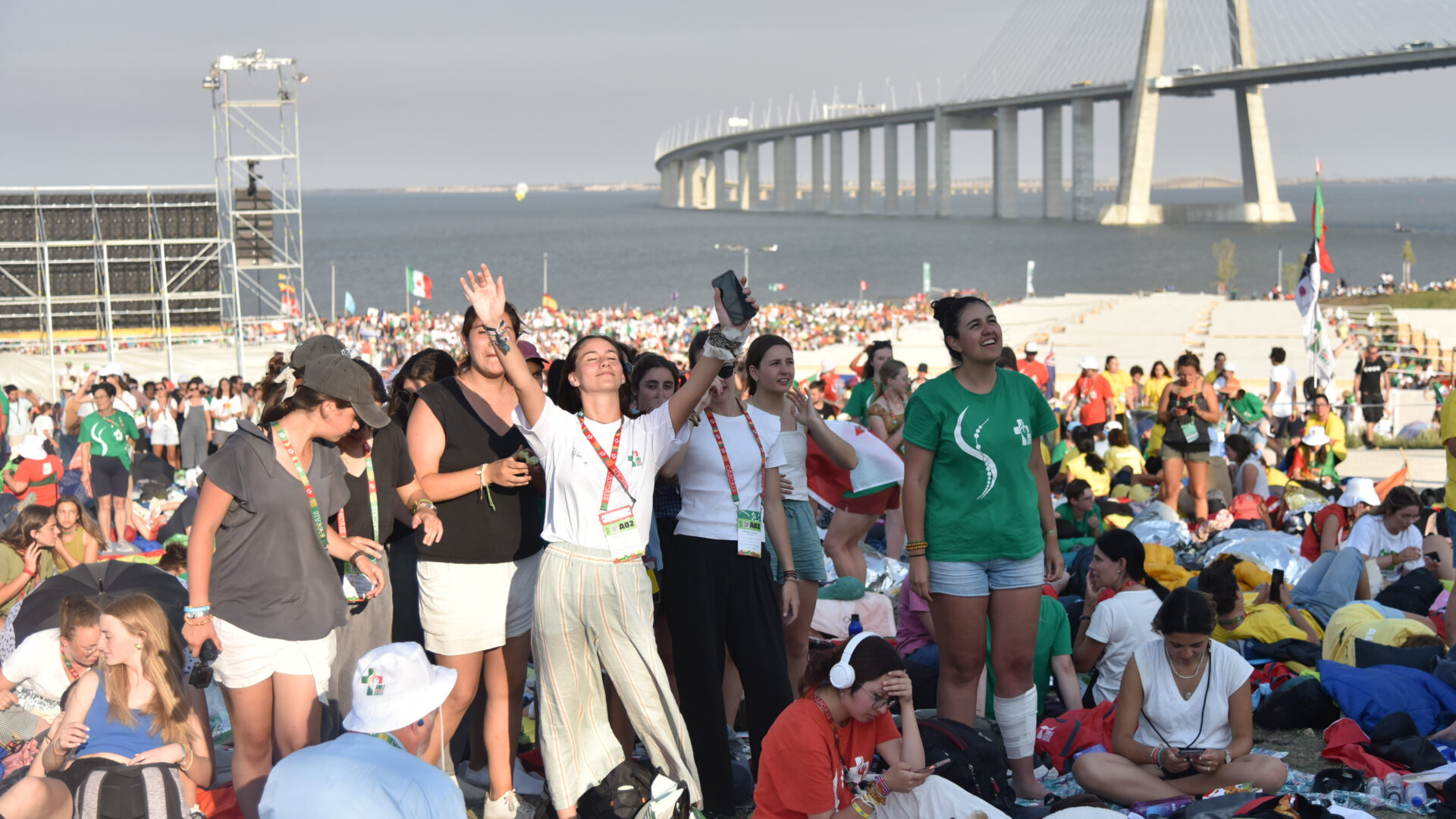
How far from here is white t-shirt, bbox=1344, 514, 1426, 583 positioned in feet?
22.0

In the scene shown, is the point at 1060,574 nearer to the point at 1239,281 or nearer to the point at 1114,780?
the point at 1114,780

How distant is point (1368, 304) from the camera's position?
41.5m

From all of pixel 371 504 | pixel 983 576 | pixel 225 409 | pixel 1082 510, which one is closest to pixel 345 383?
pixel 371 504

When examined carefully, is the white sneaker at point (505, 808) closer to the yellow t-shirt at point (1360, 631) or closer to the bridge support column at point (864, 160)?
the yellow t-shirt at point (1360, 631)

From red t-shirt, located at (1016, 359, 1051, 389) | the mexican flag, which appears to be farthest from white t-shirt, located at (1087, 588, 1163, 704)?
the mexican flag

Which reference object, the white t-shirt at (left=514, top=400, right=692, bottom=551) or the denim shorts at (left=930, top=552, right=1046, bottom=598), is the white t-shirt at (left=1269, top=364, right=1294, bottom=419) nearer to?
the denim shorts at (left=930, top=552, right=1046, bottom=598)

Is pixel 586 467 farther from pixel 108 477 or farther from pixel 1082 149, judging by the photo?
pixel 1082 149

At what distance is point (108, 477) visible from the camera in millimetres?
9203

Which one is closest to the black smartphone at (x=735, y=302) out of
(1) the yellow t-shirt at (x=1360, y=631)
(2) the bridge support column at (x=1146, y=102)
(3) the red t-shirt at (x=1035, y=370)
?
(1) the yellow t-shirt at (x=1360, y=631)

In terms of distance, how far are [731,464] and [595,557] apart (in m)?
0.64

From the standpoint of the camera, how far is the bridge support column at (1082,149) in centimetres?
11238

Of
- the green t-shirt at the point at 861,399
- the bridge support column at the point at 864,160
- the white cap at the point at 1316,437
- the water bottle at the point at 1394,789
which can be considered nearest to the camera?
the water bottle at the point at 1394,789

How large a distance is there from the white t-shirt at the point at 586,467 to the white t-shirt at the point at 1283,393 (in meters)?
10.7

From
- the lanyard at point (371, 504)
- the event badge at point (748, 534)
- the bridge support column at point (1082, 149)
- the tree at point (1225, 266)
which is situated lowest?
the event badge at point (748, 534)
